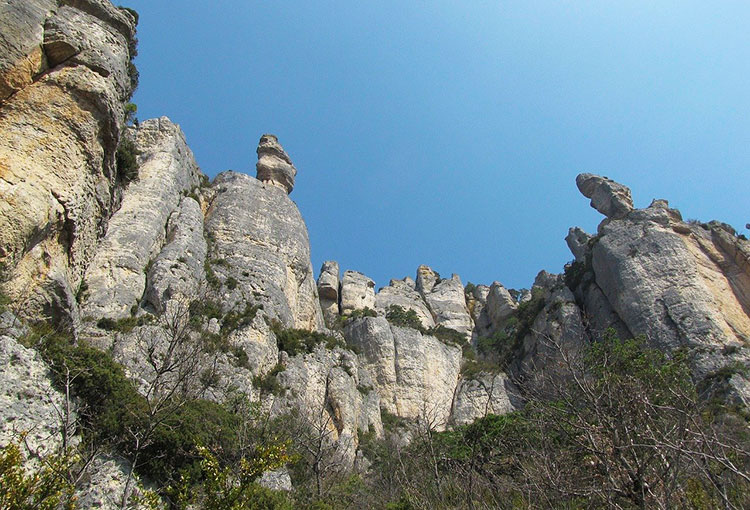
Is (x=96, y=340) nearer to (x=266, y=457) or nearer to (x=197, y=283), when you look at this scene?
(x=197, y=283)

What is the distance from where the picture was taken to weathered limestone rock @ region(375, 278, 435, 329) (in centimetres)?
5122

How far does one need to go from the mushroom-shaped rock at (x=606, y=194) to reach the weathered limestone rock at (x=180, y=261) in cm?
3329

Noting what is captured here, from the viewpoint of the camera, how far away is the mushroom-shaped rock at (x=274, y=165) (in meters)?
40.5

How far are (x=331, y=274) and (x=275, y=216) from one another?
16405 millimetres

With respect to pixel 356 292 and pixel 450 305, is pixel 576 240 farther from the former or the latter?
pixel 356 292

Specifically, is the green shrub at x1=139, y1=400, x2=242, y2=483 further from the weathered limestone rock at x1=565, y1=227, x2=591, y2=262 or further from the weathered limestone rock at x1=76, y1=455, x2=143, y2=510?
the weathered limestone rock at x1=565, y1=227, x2=591, y2=262

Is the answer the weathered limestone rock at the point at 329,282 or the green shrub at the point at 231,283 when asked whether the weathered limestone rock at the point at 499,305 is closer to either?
the weathered limestone rock at the point at 329,282

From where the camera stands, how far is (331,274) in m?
49.9

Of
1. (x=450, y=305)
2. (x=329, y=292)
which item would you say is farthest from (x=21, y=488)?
(x=450, y=305)

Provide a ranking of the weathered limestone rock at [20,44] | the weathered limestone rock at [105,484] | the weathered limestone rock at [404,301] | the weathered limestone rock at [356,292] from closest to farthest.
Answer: the weathered limestone rock at [105,484]
the weathered limestone rock at [20,44]
the weathered limestone rock at [356,292]
the weathered limestone rock at [404,301]

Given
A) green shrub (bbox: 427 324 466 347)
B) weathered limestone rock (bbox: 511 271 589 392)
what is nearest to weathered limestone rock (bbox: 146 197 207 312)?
green shrub (bbox: 427 324 466 347)

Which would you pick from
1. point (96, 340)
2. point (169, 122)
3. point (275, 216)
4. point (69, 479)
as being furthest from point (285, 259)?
point (69, 479)

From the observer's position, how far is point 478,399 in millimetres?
36469

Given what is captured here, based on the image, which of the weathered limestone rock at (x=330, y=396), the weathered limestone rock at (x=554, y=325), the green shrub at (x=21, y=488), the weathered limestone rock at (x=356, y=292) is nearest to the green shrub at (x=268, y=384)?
the weathered limestone rock at (x=330, y=396)
